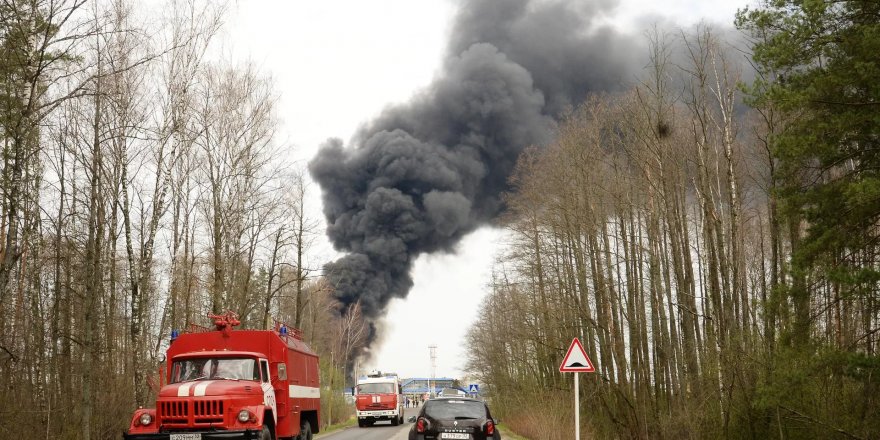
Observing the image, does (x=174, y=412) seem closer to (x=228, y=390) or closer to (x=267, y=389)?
(x=228, y=390)

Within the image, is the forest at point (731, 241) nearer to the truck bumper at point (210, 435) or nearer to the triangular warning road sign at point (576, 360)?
the triangular warning road sign at point (576, 360)

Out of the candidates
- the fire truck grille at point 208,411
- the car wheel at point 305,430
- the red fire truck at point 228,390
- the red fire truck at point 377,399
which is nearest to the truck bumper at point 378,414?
the red fire truck at point 377,399

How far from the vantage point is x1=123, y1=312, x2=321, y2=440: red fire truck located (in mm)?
12672

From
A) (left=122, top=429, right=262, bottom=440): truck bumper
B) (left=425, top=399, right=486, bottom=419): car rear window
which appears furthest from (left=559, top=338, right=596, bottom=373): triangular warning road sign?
(left=122, top=429, right=262, bottom=440): truck bumper

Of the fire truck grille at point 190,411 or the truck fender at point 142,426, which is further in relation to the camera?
the truck fender at point 142,426

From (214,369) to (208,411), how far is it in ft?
4.03

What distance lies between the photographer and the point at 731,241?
26.4 meters

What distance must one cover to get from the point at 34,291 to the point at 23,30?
413 inches

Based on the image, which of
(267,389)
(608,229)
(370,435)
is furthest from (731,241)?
(267,389)

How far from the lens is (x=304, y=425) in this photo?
698 inches

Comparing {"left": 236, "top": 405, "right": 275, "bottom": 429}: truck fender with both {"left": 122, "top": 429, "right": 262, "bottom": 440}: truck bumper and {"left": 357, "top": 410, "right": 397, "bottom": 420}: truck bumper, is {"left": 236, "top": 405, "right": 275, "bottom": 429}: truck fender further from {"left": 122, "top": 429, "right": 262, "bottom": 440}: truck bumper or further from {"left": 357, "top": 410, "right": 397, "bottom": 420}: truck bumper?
{"left": 357, "top": 410, "right": 397, "bottom": 420}: truck bumper

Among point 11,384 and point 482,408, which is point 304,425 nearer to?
point 482,408

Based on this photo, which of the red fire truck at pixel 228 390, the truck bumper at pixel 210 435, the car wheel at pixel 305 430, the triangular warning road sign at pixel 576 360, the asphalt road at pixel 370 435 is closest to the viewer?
the truck bumper at pixel 210 435

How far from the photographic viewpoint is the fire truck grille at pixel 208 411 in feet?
41.6
